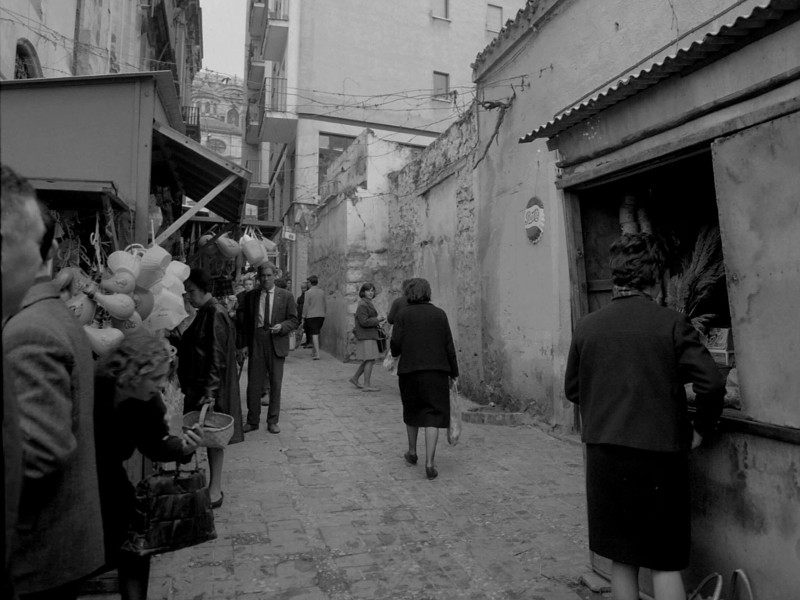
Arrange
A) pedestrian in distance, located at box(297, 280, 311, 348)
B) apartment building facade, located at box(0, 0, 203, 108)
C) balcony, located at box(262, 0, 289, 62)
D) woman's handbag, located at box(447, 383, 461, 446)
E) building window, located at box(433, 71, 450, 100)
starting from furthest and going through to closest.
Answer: building window, located at box(433, 71, 450, 100) → balcony, located at box(262, 0, 289, 62) → pedestrian in distance, located at box(297, 280, 311, 348) → apartment building facade, located at box(0, 0, 203, 108) → woman's handbag, located at box(447, 383, 461, 446)

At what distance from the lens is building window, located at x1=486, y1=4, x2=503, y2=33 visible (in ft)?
74.0

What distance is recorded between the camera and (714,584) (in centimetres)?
274

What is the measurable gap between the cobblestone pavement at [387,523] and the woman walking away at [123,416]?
1138 mm

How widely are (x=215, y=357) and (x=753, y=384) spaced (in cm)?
345

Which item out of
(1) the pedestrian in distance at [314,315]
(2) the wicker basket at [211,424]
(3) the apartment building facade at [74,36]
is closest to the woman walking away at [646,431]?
(2) the wicker basket at [211,424]

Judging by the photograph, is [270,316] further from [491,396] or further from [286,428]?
[491,396]

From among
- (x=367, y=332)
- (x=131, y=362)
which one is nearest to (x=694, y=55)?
(x=131, y=362)

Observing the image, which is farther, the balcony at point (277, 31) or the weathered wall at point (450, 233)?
the balcony at point (277, 31)

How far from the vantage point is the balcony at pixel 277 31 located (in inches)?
774

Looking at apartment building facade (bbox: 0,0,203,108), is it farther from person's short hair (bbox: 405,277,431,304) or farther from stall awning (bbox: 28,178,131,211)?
person's short hair (bbox: 405,277,431,304)

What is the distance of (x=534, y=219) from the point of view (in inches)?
285

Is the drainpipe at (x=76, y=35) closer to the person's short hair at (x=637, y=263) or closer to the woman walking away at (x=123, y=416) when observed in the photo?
the woman walking away at (x=123, y=416)

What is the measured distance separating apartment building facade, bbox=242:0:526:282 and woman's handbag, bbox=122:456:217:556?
641 inches

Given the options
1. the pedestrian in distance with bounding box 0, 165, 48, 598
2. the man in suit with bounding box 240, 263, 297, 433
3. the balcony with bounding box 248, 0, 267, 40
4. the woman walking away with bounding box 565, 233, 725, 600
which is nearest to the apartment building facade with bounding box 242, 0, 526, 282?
the balcony with bounding box 248, 0, 267, 40
